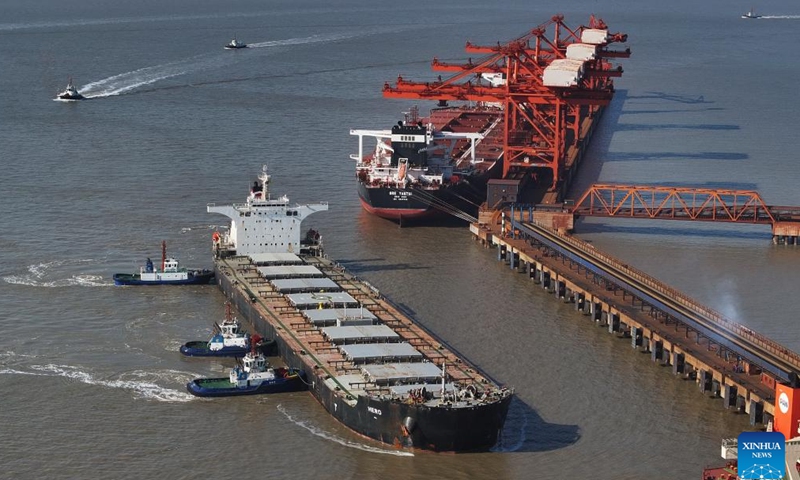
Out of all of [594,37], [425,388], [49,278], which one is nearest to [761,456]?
[425,388]

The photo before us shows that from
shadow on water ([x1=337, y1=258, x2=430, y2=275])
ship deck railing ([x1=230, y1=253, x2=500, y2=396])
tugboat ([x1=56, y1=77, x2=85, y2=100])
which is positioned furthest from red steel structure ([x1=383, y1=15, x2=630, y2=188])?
tugboat ([x1=56, y1=77, x2=85, y2=100])

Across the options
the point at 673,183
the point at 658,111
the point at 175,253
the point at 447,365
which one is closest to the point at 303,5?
the point at 658,111

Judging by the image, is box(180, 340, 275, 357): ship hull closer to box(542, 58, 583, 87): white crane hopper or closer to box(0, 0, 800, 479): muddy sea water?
box(0, 0, 800, 479): muddy sea water

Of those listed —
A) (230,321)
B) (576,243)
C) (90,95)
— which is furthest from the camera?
(90,95)

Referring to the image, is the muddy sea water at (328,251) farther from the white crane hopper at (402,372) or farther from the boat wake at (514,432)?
the white crane hopper at (402,372)

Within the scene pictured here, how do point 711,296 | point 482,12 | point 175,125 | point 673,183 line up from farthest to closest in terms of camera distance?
point 482,12
point 175,125
point 673,183
point 711,296

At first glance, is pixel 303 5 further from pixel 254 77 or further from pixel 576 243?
pixel 576 243

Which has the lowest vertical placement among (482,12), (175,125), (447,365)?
(447,365)
